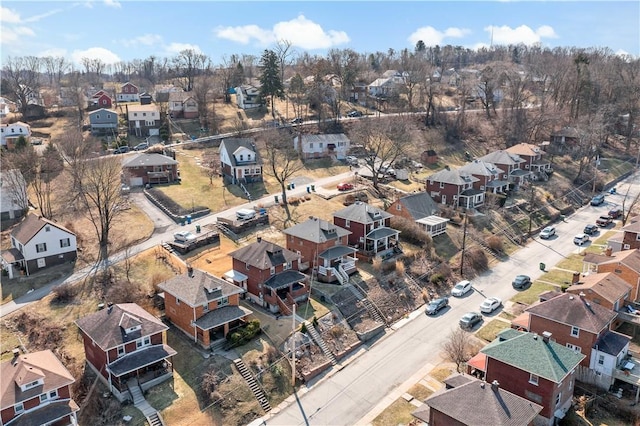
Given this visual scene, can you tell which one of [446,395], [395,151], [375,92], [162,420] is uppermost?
[375,92]

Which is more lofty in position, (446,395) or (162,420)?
(446,395)

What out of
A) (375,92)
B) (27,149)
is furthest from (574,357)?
(375,92)

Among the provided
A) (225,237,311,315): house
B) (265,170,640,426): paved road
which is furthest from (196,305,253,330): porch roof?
(265,170,640,426): paved road

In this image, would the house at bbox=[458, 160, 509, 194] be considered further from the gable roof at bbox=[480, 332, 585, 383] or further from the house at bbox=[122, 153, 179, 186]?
the house at bbox=[122, 153, 179, 186]

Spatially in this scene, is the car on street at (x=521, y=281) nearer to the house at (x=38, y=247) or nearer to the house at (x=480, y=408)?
the house at (x=480, y=408)

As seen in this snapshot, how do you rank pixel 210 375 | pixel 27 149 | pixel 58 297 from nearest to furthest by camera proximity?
pixel 210 375 → pixel 58 297 → pixel 27 149

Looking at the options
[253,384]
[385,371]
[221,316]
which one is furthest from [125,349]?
[385,371]

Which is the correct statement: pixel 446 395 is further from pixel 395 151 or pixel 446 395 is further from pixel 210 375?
pixel 395 151

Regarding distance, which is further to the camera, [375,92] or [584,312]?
[375,92]
